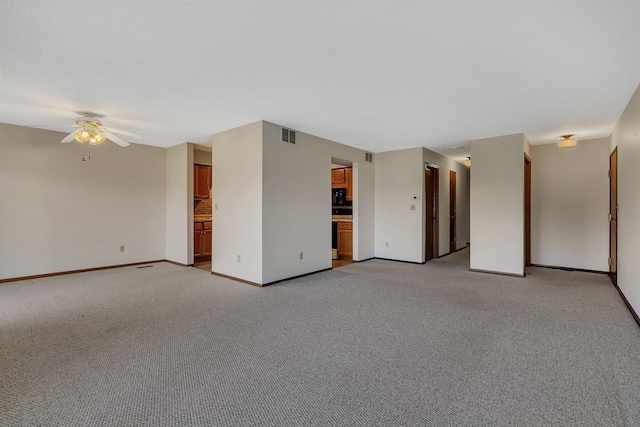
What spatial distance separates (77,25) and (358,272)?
15.9ft

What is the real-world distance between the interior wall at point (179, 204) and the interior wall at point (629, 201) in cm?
677

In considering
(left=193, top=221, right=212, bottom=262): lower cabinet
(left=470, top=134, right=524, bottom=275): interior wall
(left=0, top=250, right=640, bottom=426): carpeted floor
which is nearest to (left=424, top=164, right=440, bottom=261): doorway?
(left=470, top=134, right=524, bottom=275): interior wall

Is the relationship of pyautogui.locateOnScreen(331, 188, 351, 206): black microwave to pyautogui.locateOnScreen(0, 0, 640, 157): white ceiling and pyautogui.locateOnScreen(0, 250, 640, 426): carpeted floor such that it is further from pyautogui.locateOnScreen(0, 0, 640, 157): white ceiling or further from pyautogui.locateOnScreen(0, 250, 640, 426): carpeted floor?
pyautogui.locateOnScreen(0, 250, 640, 426): carpeted floor

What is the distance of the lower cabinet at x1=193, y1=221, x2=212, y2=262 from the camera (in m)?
6.69

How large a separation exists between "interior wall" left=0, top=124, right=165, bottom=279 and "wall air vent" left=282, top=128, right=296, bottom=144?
135 inches

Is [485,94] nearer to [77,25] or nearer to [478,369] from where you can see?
[478,369]

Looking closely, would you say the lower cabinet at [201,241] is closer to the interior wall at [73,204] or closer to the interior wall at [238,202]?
the interior wall at [73,204]

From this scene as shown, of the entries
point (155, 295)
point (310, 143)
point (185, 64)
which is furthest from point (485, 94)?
point (155, 295)

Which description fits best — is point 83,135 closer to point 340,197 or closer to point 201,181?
point 201,181

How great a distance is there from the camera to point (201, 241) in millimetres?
6797

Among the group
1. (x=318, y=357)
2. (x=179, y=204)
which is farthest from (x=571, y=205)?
(x=179, y=204)

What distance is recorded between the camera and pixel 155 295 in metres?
4.09

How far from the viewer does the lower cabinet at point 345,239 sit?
6.91 meters

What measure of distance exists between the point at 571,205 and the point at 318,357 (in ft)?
19.7
